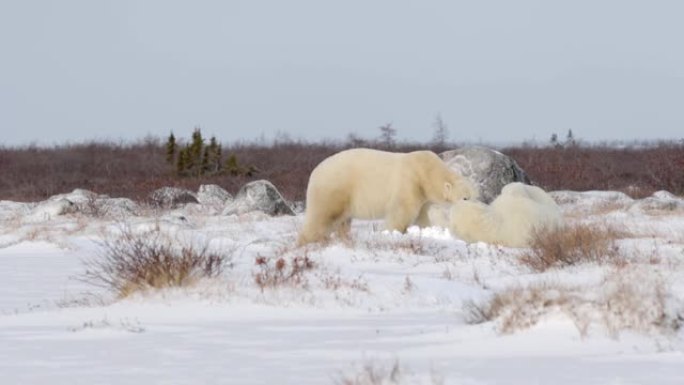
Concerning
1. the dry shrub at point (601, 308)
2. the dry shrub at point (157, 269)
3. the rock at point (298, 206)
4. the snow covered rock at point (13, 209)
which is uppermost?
the snow covered rock at point (13, 209)

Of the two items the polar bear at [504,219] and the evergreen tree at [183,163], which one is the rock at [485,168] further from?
the evergreen tree at [183,163]

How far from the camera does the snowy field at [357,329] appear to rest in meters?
3.30

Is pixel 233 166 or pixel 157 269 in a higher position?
pixel 233 166

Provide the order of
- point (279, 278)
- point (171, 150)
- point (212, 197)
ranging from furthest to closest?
point (171, 150)
point (212, 197)
point (279, 278)

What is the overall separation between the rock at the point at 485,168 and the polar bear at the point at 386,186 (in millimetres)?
7727

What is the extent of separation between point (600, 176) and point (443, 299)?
29857 mm

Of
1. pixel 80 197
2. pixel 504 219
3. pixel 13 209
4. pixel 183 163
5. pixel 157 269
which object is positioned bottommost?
pixel 157 269

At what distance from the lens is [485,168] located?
1831cm

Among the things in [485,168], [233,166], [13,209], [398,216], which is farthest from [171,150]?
[398,216]

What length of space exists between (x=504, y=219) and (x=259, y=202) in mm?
9523

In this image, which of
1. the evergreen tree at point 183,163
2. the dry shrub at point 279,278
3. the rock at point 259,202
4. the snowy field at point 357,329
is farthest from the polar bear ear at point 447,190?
the evergreen tree at point 183,163

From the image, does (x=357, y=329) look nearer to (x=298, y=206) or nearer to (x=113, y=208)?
(x=113, y=208)

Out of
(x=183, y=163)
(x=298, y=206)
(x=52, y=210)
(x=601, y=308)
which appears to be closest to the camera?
(x=601, y=308)

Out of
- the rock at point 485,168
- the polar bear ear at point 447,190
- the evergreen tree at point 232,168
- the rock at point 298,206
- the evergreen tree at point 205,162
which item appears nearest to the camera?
the polar bear ear at point 447,190
